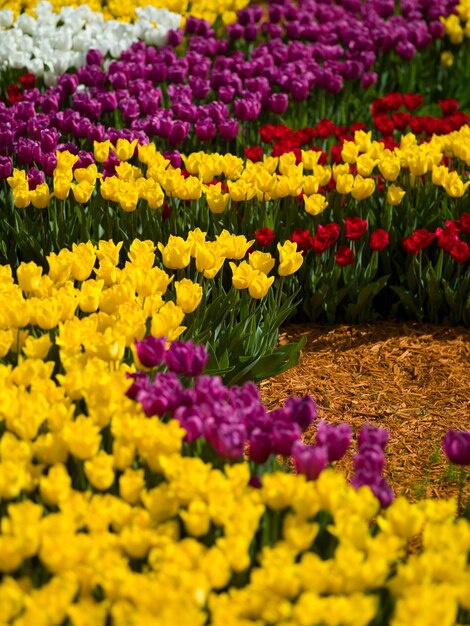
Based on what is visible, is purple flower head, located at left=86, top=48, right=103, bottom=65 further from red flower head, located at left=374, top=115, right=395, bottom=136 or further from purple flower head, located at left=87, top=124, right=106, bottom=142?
red flower head, located at left=374, top=115, right=395, bottom=136

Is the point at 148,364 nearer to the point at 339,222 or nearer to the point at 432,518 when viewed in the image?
the point at 432,518

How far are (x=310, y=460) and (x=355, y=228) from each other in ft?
7.44

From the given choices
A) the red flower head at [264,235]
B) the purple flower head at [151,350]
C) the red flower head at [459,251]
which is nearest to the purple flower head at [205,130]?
the red flower head at [264,235]

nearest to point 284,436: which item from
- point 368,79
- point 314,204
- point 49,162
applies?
point 314,204

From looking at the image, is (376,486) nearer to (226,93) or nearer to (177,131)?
(177,131)

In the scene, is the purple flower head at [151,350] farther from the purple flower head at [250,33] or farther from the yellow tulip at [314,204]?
the purple flower head at [250,33]

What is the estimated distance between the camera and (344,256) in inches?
179

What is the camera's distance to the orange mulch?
388cm

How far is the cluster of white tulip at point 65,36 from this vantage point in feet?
23.1

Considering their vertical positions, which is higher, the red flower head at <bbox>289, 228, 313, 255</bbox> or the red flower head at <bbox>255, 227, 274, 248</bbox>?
the red flower head at <bbox>255, 227, 274, 248</bbox>

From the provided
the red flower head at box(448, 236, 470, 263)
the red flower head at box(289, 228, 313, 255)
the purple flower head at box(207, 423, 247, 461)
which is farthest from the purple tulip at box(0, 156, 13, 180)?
the purple flower head at box(207, 423, 247, 461)

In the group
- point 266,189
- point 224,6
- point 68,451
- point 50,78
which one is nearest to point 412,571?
point 68,451

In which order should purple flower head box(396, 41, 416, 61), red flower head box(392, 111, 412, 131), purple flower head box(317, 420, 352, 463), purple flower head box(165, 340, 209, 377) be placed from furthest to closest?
purple flower head box(396, 41, 416, 61) → red flower head box(392, 111, 412, 131) → purple flower head box(165, 340, 209, 377) → purple flower head box(317, 420, 352, 463)

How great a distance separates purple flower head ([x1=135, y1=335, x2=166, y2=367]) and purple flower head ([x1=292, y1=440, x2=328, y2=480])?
576mm
